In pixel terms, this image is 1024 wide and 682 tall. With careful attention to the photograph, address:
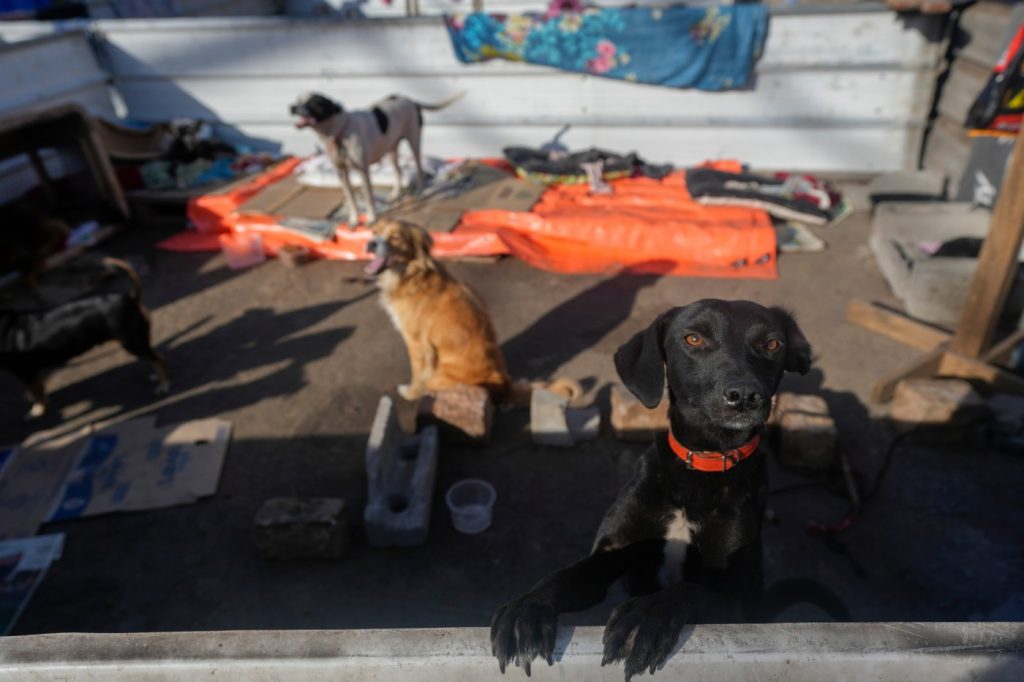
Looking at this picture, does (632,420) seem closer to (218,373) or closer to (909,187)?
(218,373)

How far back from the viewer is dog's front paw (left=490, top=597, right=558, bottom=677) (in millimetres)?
1742

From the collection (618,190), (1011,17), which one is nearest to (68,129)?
(618,190)

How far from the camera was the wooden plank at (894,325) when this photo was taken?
5051 millimetres

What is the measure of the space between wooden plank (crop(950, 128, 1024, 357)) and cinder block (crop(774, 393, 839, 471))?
1385mm

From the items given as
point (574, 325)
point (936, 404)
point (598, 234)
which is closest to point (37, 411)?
point (574, 325)

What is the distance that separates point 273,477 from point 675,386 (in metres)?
3.09

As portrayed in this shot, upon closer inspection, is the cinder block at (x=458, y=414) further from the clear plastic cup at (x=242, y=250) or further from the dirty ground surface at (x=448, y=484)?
the clear plastic cup at (x=242, y=250)

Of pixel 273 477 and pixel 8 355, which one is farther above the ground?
pixel 8 355

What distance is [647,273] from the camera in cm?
662

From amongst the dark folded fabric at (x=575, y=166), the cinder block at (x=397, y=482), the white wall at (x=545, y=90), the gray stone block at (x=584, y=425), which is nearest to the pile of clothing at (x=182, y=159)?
the white wall at (x=545, y=90)

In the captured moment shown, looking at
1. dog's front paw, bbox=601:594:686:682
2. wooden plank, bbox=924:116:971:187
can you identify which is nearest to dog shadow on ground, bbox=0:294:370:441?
dog's front paw, bbox=601:594:686:682

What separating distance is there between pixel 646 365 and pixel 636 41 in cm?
713

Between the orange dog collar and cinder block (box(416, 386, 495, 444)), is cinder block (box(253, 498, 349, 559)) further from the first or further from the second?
the orange dog collar

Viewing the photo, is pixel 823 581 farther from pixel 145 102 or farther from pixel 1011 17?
pixel 145 102
